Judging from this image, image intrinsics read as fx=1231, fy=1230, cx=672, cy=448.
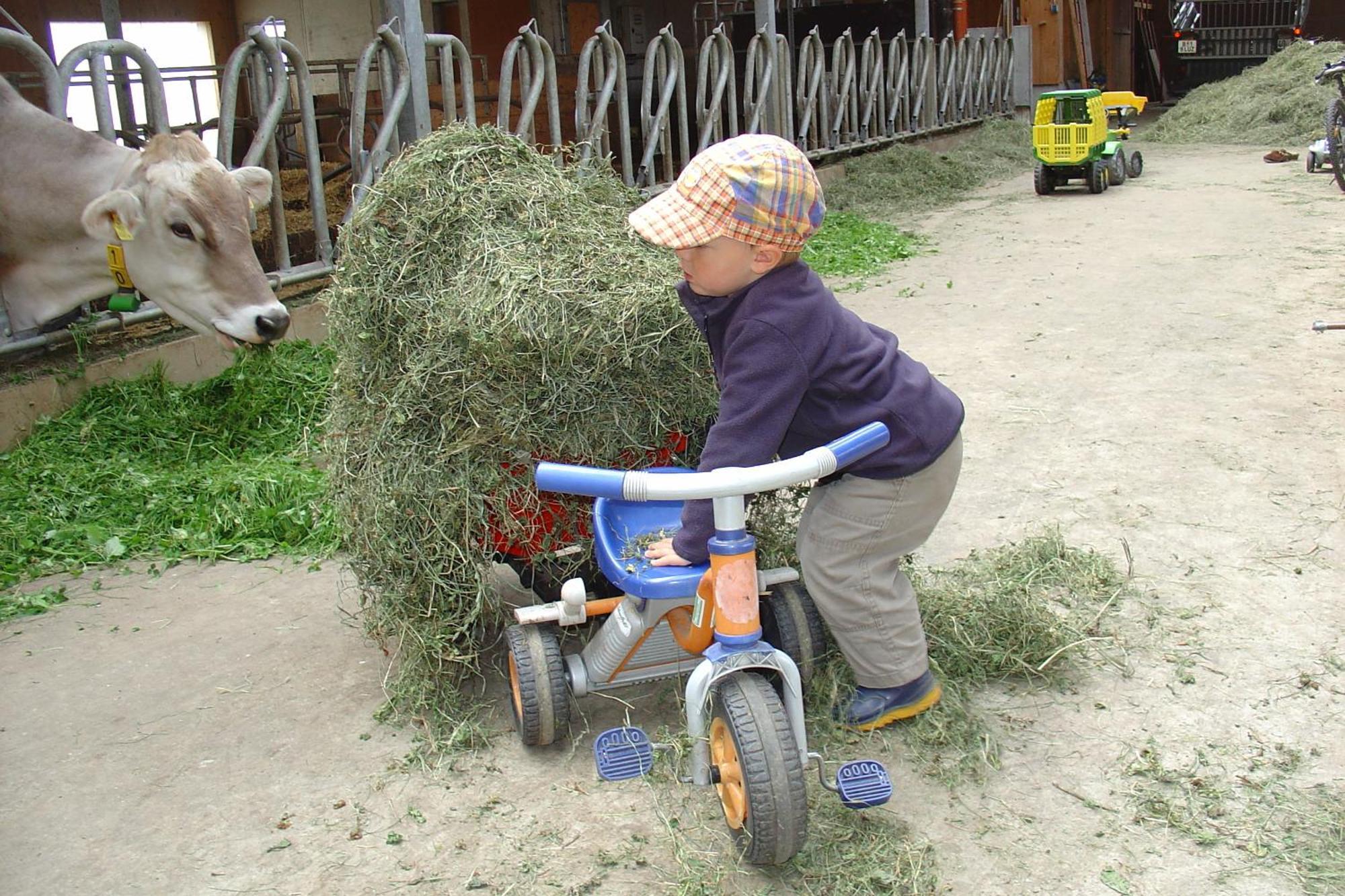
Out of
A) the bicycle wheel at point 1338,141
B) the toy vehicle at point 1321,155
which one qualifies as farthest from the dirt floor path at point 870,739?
the toy vehicle at point 1321,155

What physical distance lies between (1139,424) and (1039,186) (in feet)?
23.6

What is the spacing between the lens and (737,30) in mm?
17641

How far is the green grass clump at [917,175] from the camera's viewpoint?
11055 millimetres

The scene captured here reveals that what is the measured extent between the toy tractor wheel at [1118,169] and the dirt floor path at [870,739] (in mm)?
6861

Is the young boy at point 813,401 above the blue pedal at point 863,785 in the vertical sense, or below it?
above

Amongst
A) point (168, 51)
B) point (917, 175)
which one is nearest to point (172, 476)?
point (917, 175)

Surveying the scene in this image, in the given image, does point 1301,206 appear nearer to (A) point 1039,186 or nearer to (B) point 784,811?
(A) point 1039,186

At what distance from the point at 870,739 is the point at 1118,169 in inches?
400

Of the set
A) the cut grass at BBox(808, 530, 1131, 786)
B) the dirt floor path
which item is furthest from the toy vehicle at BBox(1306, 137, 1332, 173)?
the cut grass at BBox(808, 530, 1131, 786)

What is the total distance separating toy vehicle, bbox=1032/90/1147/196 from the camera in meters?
10.7

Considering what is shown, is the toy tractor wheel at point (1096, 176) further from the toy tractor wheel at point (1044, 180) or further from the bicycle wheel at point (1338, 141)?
the bicycle wheel at point (1338, 141)

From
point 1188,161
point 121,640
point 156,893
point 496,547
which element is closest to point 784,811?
point 496,547

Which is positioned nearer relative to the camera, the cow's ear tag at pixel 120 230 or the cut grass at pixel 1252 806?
the cut grass at pixel 1252 806

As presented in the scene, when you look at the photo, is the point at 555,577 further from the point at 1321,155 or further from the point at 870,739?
the point at 1321,155
